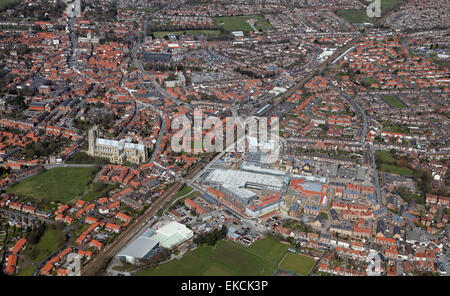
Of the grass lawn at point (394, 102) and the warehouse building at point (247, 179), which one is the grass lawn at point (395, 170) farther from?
the grass lawn at point (394, 102)

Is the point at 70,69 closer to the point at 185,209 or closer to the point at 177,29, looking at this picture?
the point at 177,29

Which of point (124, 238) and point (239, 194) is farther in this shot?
point (239, 194)

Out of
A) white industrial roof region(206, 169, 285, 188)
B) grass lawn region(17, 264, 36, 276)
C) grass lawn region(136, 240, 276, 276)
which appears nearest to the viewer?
grass lawn region(17, 264, 36, 276)

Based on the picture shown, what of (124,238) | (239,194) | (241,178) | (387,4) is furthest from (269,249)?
(387,4)

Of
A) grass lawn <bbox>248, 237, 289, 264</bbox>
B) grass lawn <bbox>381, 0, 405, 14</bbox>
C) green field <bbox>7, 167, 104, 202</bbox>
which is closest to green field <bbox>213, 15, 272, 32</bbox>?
grass lawn <bbox>381, 0, 405, 14</bbox>

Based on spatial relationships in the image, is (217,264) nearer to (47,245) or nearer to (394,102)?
(47,245)

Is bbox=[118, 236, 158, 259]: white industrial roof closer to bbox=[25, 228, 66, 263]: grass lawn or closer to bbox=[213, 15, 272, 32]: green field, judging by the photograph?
bbox=[25, 228, 66, 263]: grass lawn
